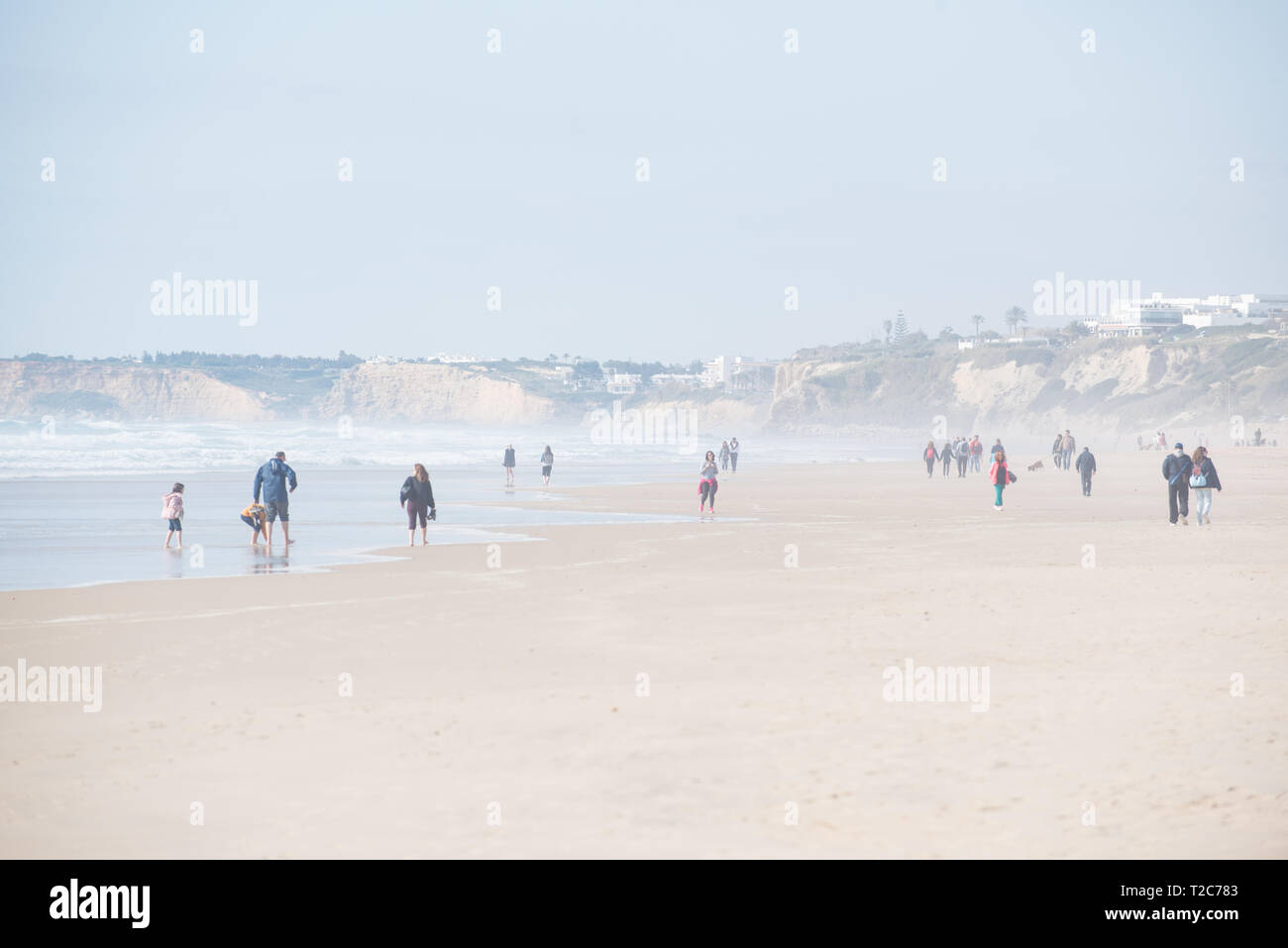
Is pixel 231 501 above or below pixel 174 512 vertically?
below

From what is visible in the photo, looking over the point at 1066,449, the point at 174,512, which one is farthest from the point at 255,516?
the point at 1066,449

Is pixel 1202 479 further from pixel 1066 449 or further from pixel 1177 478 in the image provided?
pixel 1066 449

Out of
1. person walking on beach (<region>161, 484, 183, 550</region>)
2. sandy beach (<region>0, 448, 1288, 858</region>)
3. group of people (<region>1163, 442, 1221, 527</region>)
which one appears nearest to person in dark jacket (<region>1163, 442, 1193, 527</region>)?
group of people (<region>1163, 442, 1221, 527</region>)

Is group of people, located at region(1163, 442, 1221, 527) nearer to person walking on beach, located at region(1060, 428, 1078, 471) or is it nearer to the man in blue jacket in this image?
the man in blue jacket

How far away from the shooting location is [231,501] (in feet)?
116

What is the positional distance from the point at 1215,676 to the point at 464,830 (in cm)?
616

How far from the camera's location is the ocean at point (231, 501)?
65.5 feet

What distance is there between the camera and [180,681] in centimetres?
1038

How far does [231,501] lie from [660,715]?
2852cm

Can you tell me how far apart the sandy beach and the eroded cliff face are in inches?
4629

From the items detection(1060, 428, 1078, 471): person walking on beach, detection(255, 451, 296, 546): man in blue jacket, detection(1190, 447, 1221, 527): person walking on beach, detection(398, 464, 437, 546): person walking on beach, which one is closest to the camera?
detection(255, 451, 296, 546): man in blue jacket

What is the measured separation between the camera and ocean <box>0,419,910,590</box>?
19953 millimetres

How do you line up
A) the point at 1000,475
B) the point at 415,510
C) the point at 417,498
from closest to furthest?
1. the point at 417,498
2. the point at 415,510
3. the point at 1000,475

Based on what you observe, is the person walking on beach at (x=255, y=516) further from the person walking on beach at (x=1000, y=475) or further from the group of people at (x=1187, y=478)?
the person walking on beach at (x=1000, y=475)
